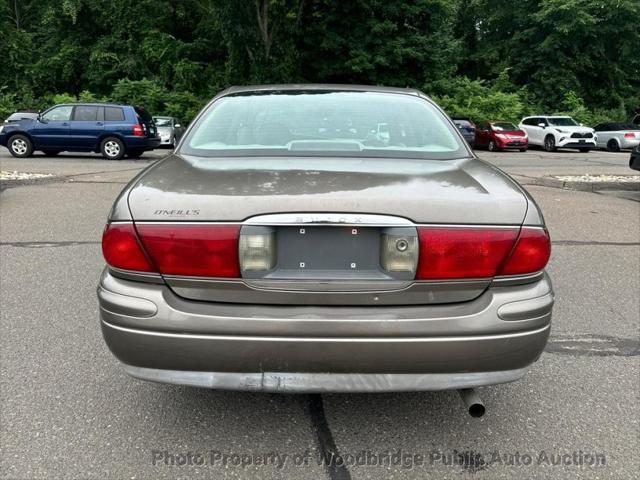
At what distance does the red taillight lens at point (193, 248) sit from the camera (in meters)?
2.24

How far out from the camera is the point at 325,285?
2.24 metres

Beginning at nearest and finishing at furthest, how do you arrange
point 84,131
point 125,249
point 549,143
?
point 125,249, point 84,131, point 549,143

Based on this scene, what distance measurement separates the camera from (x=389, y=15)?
29328mm

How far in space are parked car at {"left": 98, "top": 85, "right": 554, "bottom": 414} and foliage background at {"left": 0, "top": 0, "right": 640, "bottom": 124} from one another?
1030 inches

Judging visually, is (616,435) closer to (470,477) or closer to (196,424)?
(470,477)

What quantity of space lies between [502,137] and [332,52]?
9997 mm

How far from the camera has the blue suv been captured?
17359 millimetres

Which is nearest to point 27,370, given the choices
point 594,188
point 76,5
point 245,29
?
point 594,188

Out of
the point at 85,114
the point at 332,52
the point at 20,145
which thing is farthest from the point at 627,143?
the point at 20,145

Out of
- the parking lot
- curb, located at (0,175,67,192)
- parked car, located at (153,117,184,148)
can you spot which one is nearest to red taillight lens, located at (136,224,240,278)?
the parking lot

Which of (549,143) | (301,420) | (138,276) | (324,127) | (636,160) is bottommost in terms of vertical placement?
(549,143)

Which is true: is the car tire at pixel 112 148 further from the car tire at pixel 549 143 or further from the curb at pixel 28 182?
the car tire at pixel 549 143

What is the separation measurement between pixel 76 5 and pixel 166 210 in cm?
3725

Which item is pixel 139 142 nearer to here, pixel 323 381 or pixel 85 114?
pixel 85 114
